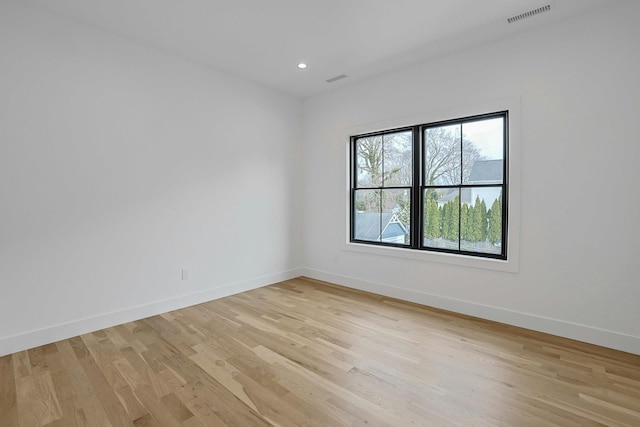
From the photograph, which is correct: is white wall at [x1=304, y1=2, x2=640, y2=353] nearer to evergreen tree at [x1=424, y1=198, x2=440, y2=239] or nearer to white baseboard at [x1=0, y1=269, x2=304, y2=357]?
evergreen tree at [x1=424, y1=198, x2=440, y2=239]

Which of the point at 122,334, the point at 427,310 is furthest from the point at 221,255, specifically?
the point at 427,310

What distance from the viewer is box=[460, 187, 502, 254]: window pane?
132 inches

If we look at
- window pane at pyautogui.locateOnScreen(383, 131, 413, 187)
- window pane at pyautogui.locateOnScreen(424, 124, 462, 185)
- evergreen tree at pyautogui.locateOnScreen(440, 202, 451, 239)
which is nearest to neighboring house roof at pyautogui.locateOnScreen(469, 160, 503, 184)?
window pane at pyautogui.locateOnScreen(424, 124, 462, 185)

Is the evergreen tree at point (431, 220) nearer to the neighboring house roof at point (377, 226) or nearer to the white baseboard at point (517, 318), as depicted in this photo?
the neighboring house roof at point (377, 226)

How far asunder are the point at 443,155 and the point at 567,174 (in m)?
1.24

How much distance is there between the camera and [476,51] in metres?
3.37

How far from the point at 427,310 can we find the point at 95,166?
3.86 m

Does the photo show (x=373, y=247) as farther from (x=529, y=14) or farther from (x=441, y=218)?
(x=529, y=14)

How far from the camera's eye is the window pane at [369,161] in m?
4.43

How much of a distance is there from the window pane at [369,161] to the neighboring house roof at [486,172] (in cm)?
126

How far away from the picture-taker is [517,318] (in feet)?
10.3

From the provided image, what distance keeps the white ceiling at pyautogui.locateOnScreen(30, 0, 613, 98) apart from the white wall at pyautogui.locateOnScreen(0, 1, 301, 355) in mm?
321

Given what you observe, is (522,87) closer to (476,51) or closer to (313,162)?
(476,51)

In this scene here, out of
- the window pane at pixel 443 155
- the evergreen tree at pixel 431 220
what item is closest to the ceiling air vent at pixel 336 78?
the window pane at pixel 443 155
